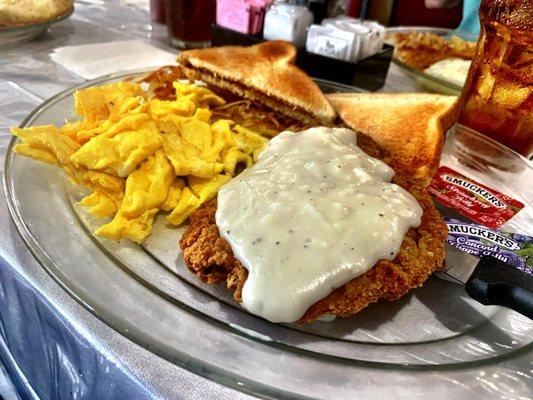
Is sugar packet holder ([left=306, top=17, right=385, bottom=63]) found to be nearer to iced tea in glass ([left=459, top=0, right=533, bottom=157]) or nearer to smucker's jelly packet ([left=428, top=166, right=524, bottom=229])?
iced tea in glass ([left=459, top=0, right=533, bottom=157])

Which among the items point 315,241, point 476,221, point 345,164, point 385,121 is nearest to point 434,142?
point 385,121

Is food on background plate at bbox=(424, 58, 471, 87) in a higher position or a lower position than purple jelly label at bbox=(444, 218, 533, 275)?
higher

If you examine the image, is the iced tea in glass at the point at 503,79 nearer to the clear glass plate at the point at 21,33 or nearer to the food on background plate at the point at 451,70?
the food on background plate at the point at 451,70

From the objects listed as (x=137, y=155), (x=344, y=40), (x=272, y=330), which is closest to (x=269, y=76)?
(x=344, y=40)

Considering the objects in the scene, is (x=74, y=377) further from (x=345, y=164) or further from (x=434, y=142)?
(x=434, y=142)

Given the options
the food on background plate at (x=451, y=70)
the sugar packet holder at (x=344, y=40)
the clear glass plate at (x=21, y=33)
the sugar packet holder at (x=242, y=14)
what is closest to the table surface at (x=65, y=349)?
the clear glass plate at (x=21, y=33)

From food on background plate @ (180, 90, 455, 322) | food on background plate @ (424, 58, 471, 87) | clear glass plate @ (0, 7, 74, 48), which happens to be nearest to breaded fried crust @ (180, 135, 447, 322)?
food on background plate @ (180, 90, 455, 322)

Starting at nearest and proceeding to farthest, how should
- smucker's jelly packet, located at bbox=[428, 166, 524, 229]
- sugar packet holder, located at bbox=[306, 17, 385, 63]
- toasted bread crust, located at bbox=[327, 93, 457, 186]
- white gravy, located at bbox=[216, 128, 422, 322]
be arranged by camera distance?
white gravy, located at bbox=[216, 128, 422, 322] < smucker's jelly packet, located at bbox=[428, 166, 524, 229] < toasted bread crust, located at bbox=[327, 93, 457, 186] < sugar packet holder, located at bbox=[306, 17, 385, 63]

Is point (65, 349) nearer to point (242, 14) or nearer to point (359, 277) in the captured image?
point (359, 277)
